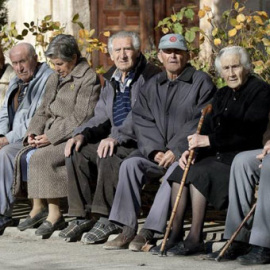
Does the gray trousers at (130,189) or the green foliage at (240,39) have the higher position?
the green foliage at (240,39)

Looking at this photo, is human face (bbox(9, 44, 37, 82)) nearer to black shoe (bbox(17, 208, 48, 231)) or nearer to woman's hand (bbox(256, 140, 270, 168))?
black shoe (bbox(17, 208, 48, 231))

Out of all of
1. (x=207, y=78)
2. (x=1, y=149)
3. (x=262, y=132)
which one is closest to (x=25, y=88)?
(x=1, y=149)

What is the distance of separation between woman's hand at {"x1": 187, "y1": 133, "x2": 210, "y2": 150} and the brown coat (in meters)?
1.67

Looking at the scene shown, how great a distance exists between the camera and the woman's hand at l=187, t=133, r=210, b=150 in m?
9.97

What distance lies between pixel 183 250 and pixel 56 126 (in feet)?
7.41

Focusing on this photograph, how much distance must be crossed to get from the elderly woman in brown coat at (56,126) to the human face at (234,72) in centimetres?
178

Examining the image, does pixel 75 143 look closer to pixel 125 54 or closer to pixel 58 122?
pixel 58 122

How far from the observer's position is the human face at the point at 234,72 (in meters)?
10.1

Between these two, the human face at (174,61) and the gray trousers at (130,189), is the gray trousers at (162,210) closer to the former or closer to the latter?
the gray trousers at (130,189)

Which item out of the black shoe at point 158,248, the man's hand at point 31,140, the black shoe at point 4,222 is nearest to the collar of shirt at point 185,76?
the black shoe at point 158,248

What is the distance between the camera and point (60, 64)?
38.2ft

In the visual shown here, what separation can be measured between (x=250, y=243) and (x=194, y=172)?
76cm

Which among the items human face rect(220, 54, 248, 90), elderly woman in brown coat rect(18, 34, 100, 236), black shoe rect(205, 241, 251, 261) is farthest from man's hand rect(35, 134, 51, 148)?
black shoe rect(205, 241, 251, 261)

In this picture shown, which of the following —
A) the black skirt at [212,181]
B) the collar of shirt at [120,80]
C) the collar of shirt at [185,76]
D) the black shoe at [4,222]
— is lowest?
the black shoe at [4,222]
